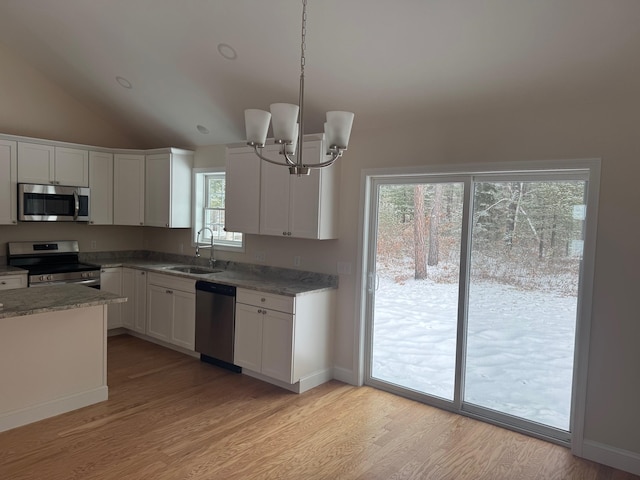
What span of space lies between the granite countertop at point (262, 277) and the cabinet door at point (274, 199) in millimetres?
497

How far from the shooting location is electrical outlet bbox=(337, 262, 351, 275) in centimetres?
440

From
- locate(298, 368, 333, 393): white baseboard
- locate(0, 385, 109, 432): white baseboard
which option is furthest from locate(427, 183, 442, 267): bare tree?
locate(0, 385, 109, 432): white baseboard

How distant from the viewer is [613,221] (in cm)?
305

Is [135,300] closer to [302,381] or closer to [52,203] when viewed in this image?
[52,203]

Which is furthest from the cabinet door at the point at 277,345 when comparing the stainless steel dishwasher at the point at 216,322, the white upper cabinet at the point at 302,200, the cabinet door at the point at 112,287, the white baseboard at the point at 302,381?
the cabinet door at the point at 112,287

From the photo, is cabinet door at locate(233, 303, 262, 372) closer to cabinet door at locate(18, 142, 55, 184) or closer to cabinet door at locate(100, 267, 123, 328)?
cabinet door at locate(100, 267, 123, 328)

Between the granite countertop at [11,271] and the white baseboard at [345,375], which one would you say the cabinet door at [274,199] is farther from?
the granite countertop at [11,271]

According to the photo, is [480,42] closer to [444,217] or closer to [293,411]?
[444,217]

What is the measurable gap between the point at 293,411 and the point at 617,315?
2.44 m

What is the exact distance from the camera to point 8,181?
4.91m

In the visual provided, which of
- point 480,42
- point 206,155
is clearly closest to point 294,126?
point 480,42

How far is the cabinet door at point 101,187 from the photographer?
18.4 ft

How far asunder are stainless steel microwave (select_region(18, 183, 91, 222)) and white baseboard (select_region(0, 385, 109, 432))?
7.64 ft

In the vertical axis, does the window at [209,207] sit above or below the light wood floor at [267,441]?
above
